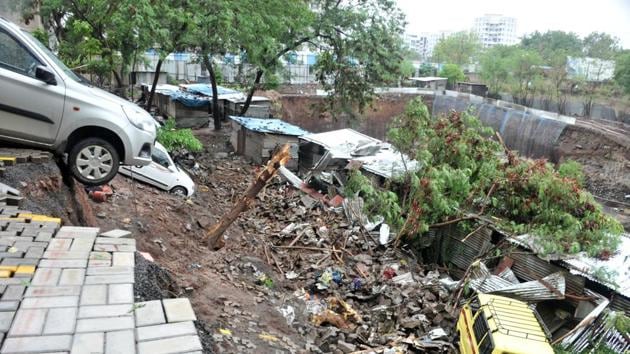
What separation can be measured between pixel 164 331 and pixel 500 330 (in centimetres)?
540

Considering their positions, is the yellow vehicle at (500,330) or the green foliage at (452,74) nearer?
the yellow vehicle at (500,330)

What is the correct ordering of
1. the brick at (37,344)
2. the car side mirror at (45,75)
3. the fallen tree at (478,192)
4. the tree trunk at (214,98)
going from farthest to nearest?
the tree trunk at (214,98) → the fallen tree at (478,192) → the car side mirror at (45,75) → the brick at (37,344)

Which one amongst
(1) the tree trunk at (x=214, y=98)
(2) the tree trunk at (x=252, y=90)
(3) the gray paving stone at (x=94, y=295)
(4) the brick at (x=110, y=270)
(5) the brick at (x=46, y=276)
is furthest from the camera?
(2) the tree trunk at (x=252, y=90)

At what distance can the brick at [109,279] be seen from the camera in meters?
3.63

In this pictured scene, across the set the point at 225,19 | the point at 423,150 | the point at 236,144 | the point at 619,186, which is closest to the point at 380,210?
the point at 423,150

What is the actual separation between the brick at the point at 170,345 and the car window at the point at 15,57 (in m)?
4.66

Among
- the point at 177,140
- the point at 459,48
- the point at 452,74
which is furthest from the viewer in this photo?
the point at 459,48

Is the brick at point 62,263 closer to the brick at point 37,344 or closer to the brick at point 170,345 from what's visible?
the brick at point 37,344

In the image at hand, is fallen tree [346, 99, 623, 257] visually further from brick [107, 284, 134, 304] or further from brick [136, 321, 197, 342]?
brick [136, 321, 197, 342]

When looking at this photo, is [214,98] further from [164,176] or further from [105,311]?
[105,311]

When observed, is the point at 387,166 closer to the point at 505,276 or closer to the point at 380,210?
the point at 380,210

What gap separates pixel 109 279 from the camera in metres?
3.69

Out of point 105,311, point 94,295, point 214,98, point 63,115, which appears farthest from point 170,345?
point 214,98

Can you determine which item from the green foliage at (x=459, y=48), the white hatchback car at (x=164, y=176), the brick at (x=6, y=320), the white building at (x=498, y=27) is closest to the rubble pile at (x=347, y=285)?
the white hatchback car at (x=164, y=176)
